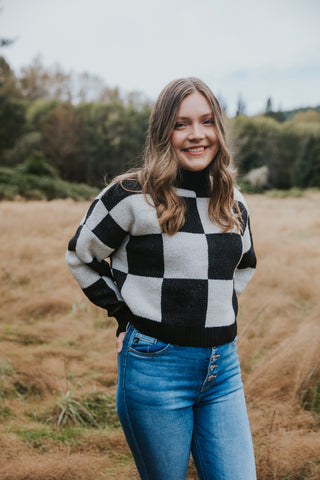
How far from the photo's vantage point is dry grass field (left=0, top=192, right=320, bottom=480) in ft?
6.77

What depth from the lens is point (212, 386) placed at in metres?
1.35

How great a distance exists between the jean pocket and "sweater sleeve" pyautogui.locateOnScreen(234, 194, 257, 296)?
527 millimetres

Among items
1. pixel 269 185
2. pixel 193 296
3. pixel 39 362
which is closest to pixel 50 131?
pixel 269 185

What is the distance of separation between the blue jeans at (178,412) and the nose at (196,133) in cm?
72

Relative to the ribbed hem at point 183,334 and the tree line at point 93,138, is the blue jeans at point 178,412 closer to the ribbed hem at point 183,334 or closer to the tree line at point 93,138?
the ribbed hem at point 183,334

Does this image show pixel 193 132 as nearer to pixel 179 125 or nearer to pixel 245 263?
pixel 179 125

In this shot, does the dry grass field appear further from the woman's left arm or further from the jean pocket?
the jean pocket

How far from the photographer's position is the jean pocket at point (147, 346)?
1.29 meters

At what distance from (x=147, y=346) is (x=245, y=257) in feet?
1.99

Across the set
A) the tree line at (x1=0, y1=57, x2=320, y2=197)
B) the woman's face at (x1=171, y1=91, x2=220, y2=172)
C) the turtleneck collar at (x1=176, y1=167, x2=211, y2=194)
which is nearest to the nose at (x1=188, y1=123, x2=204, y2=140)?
the woman's face at (x1=171, y1=91, x2=220, y2=172)

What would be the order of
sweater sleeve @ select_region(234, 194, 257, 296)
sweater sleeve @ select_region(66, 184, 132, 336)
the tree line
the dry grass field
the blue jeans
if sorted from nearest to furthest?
the blue jeans
sweater sleeve @ select_region(66, 184, 132, 336)
sweater sleeve @ select_region(234, 194, 257, 296)
the dry grass field
the tree line

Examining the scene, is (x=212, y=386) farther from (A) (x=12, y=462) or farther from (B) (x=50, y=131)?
(B) (x=50, y=131)

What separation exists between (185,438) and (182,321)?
0.39 m

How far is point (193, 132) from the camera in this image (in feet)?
4.64
